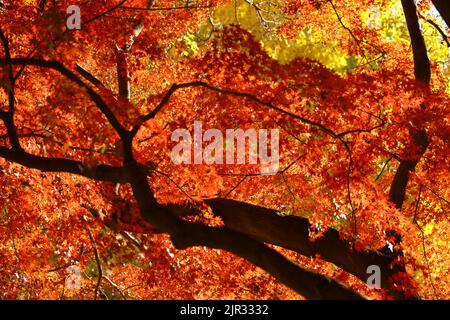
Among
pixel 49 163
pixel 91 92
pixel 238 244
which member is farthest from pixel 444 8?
pixel 49 163

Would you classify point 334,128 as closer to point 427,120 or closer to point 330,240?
point 427,120

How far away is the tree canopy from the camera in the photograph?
24.9 ft

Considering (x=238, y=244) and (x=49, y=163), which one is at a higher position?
(x=49, y=163)
